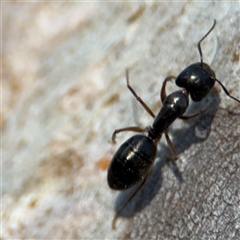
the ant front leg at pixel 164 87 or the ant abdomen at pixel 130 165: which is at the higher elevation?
the ant front leg at pixel 164 87

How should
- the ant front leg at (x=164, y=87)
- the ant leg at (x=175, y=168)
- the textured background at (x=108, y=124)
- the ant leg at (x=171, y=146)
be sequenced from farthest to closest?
the ant front leg at (x=164, y=87), the ant leg at (x=171, y=146), the ant leg at (x=175, y=168), the textured background at (x=108, y=124)

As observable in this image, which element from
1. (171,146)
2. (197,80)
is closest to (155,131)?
(171,146)

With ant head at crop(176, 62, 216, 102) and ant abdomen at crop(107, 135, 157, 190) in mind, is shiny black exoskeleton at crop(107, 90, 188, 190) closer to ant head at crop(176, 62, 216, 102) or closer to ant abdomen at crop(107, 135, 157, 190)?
ant abdomen at crop(107, 135, 157, 190)

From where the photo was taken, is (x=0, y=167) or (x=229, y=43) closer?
(x=229, y=43)

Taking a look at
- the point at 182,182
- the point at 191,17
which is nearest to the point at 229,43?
the point at 191,17

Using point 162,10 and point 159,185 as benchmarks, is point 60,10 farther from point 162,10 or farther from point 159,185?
point 159,185

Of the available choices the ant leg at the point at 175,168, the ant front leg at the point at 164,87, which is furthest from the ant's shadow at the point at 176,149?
the ant front leg at the point at 164,87

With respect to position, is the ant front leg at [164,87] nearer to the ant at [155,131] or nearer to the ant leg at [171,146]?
the ant at [155,131]
